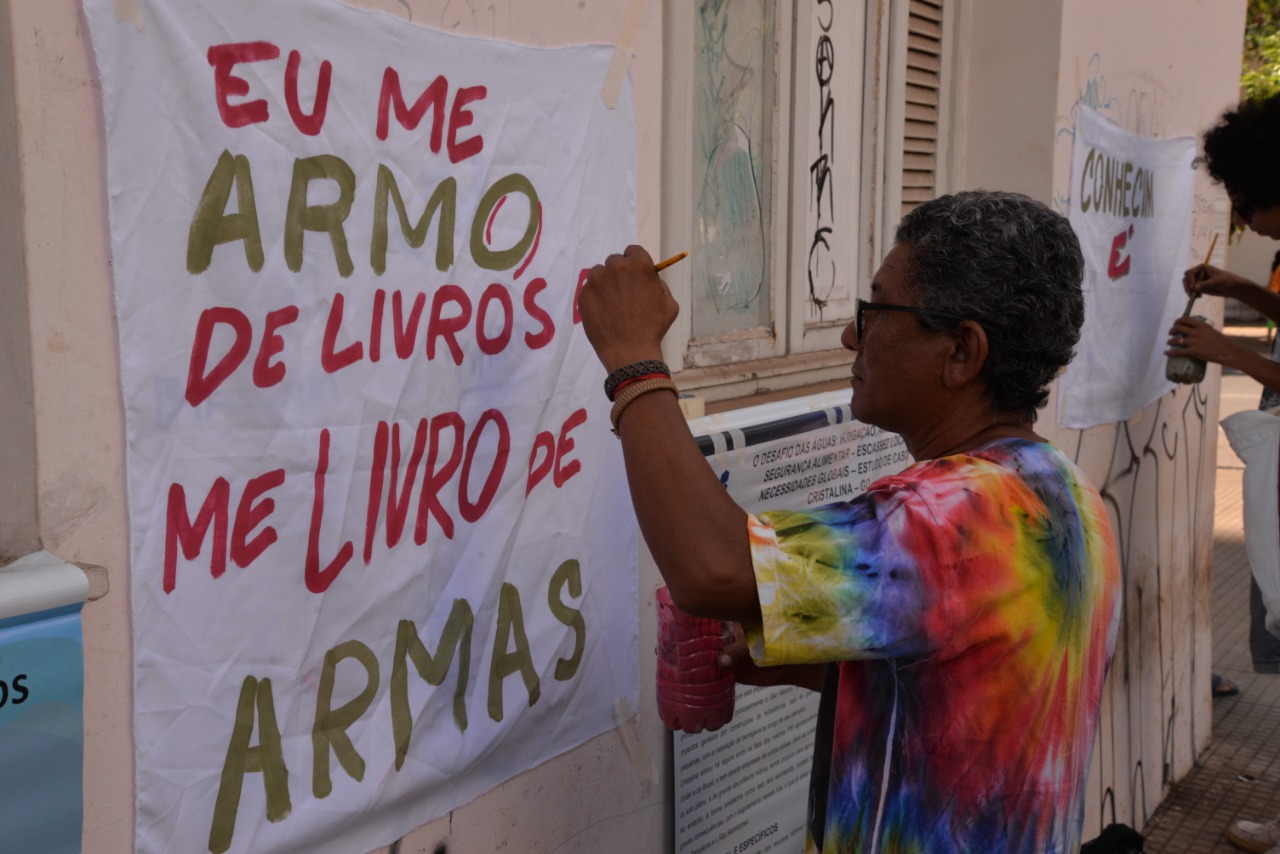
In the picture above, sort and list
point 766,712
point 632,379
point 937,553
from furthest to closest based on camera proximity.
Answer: point 766,712, point 632,379, point 937,553

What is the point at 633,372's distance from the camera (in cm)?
154

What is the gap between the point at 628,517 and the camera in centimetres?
225

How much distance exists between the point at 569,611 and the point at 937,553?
0.85 m

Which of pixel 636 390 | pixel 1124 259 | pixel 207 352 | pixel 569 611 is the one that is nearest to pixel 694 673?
pixel 569 611

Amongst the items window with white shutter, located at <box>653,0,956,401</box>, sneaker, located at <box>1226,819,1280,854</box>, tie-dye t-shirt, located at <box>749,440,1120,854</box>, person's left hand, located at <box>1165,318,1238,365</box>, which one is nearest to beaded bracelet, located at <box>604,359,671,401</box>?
tie-dye t-shirt, located at <box>749,440,1120,854</box>

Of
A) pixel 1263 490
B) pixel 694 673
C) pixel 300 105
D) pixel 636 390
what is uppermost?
pixel 300 105

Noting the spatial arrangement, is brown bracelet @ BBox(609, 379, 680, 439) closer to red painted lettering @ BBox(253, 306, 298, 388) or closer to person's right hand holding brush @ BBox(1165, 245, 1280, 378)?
red painted lettering @ BBox(253, 306, 298, 388)

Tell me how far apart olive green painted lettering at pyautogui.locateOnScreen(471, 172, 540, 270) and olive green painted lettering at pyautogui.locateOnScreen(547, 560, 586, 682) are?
529 millimetres

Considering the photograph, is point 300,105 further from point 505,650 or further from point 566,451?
point 505,650

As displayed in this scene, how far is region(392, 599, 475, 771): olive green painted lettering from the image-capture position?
5.89 feet

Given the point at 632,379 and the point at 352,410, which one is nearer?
the point at 632,379

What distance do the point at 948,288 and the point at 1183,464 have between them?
13.6ft

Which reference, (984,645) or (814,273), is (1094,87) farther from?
(984,645)

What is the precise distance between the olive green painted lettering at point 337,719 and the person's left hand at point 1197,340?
349 centimetres
